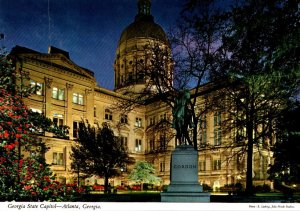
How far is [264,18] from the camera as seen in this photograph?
9953mm

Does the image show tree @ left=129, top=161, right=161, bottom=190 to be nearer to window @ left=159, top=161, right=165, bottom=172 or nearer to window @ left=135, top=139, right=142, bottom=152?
window @ left=159, top=161, right=165, bottom=172

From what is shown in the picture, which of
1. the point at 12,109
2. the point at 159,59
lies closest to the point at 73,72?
the point at 159,59

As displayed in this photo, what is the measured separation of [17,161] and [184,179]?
9.08 m

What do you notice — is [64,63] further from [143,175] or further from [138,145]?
[138,145]

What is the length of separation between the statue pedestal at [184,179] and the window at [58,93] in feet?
101

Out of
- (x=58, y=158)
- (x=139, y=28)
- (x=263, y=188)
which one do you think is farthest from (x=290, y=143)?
(x=139, y=28)

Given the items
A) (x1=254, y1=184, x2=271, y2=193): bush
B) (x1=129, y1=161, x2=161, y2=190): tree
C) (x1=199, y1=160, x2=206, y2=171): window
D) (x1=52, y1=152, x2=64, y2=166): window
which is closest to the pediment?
(x1=52, y1=152, x2=64, y2=166): window

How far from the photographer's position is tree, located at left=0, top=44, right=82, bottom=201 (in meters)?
7.26

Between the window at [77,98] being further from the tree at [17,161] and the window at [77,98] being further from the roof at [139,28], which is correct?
the tree at [17,161]

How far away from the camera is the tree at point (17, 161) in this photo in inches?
286

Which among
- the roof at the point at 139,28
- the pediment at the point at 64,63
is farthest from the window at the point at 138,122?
the pediment at the point at 64,63

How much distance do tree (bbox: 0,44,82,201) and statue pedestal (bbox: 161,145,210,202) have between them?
7586 millimetres

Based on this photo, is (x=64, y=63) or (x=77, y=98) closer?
(x=64, y=63)

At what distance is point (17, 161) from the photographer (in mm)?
7465
